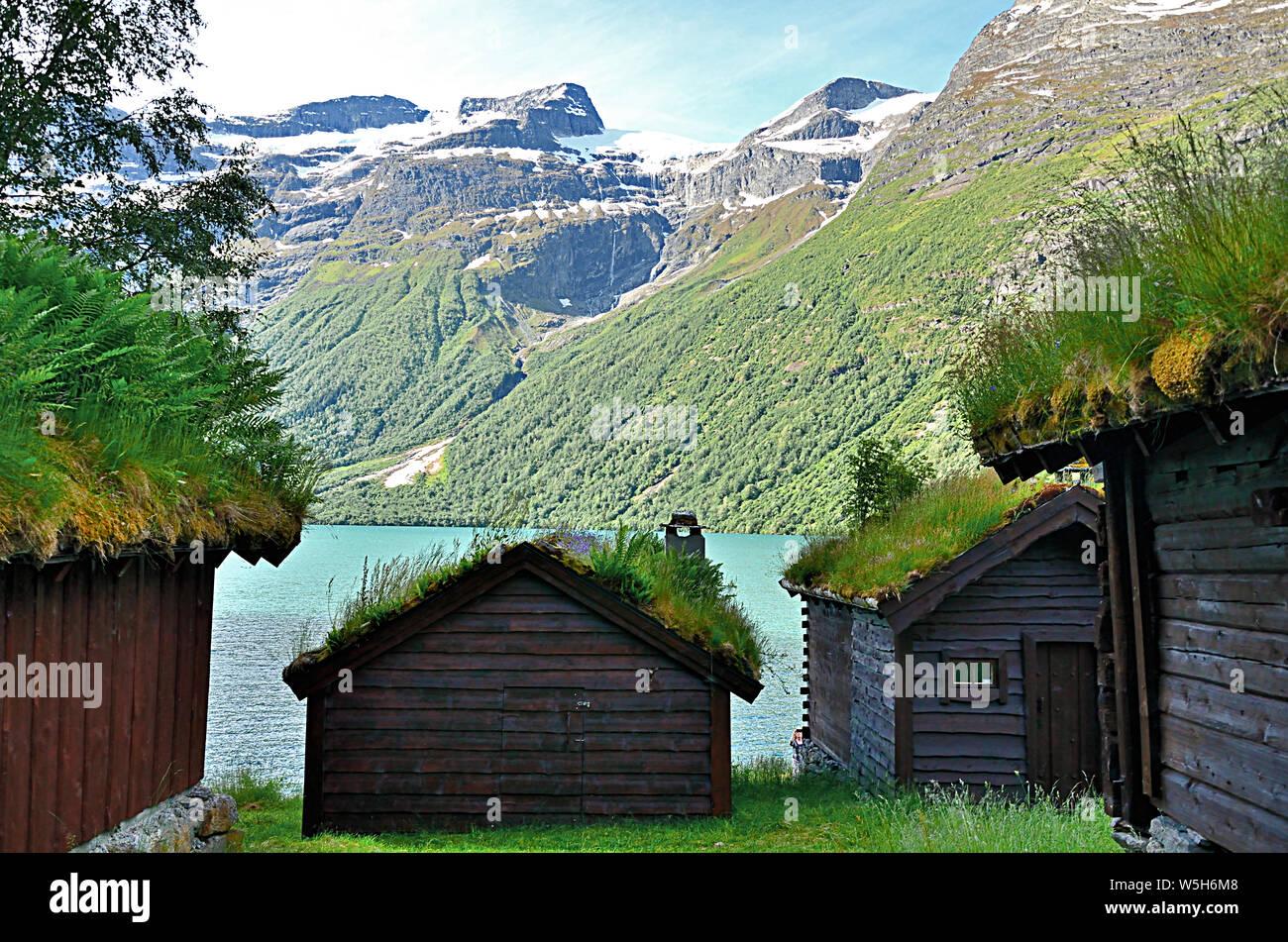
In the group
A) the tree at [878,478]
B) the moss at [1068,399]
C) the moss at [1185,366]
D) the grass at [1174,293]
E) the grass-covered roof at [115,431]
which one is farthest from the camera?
the tree at [878,478]

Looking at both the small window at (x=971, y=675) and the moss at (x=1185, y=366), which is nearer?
the moss at (x=1185, y=366)

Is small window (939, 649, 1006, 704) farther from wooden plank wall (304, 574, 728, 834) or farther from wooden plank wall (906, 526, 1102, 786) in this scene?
wooden plank wall (304, 574, 728, 834)

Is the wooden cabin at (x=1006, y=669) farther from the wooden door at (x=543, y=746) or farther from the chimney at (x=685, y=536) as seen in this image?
the wooden door at (x=543, y=746)

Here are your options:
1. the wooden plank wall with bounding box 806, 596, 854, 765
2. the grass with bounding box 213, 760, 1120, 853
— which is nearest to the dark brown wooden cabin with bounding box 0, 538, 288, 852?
the grass with bounding box 213, 760, 1120, 853

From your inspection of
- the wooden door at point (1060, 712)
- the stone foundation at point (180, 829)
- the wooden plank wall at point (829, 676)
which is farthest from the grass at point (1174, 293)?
the wooden plank wall at point (829, 676)

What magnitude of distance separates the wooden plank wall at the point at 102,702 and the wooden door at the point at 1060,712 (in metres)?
13.0

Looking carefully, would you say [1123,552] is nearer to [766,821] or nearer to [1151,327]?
[1151,327]

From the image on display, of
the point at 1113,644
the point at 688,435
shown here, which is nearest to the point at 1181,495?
the point at 1113,644

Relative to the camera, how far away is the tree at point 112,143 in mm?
18516

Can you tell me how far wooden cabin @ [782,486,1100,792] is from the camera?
50.3 feet

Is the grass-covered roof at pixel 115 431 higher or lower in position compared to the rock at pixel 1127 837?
higher

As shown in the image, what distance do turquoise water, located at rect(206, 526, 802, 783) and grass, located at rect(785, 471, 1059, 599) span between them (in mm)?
2214

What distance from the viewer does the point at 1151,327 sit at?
531 cm

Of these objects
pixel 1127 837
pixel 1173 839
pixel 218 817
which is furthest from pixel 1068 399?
pixel 218 817
